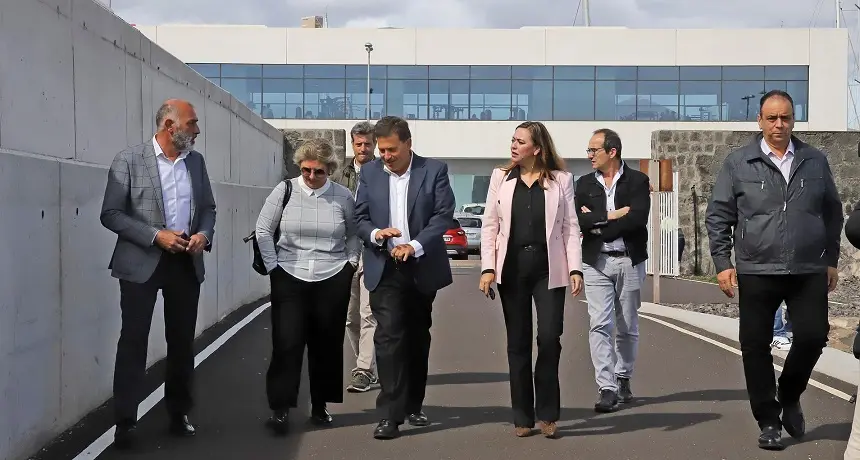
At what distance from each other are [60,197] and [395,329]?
209 cm

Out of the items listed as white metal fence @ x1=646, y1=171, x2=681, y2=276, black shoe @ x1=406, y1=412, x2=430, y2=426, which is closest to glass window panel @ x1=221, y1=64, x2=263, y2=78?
white metal fence @ x1=646, y1=171, x2=681, y2=276

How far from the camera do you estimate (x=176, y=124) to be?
7.25m

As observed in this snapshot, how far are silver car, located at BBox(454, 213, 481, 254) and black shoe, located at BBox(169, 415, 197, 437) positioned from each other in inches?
1087

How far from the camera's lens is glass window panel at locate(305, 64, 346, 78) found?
56.7m

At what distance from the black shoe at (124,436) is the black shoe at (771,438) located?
136 inches

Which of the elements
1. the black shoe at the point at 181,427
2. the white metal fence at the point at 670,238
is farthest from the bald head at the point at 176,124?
the white metal fence at the point at 670,238

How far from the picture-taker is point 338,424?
7.80 metres

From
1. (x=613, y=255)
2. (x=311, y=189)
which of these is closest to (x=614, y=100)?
(x=613, y=255)

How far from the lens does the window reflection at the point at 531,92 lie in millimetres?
55969

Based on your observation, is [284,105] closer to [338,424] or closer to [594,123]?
[594,123]

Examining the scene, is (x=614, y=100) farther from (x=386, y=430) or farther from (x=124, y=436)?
(x=124, y=436)

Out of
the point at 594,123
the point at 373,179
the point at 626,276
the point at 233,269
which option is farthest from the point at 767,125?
the point at 594,123

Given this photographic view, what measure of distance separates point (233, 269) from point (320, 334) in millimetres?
7334

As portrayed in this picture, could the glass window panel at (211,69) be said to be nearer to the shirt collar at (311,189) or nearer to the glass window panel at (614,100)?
the glass window panel at (614,100)
